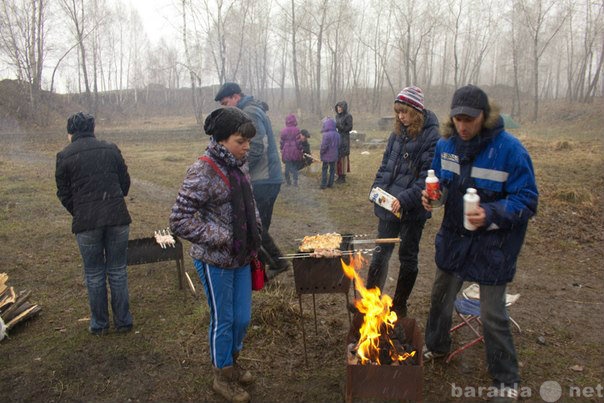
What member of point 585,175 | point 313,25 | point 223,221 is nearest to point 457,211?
point 223,221

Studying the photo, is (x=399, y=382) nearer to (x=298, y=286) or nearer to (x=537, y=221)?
(x=298, y=286)

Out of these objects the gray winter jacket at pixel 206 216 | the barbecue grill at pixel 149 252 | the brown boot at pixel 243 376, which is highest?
the gray winter jacket at pixel 206 216

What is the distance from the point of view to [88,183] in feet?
12.3

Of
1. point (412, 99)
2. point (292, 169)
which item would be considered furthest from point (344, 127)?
point (412, 99)

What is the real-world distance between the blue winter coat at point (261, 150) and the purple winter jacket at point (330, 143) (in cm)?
558

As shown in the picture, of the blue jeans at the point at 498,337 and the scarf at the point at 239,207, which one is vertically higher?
the scarf at the point at 239,207

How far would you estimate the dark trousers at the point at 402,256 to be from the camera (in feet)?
12.6

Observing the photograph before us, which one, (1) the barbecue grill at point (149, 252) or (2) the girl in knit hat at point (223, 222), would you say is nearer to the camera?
(2) the girl in knit hat at point (223, 222)

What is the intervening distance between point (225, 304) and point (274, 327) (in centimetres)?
126

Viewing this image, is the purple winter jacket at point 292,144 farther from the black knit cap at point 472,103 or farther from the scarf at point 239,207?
the black knit cap at point 472,103

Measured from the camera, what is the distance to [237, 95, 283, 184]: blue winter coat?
4898 millimetres

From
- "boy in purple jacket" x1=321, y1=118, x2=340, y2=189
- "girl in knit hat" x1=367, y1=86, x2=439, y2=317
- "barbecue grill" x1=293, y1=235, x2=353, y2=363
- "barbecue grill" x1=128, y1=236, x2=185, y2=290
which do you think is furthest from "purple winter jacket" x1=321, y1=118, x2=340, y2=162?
"barbecue grill" x1=293, y1=235, x2=353, y2=363

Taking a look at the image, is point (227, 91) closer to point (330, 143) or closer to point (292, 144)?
point (330, 143)

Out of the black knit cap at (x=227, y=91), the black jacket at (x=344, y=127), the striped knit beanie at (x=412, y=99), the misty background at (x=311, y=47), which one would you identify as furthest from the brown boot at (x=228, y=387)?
the misty background at (x=311, y=47)
